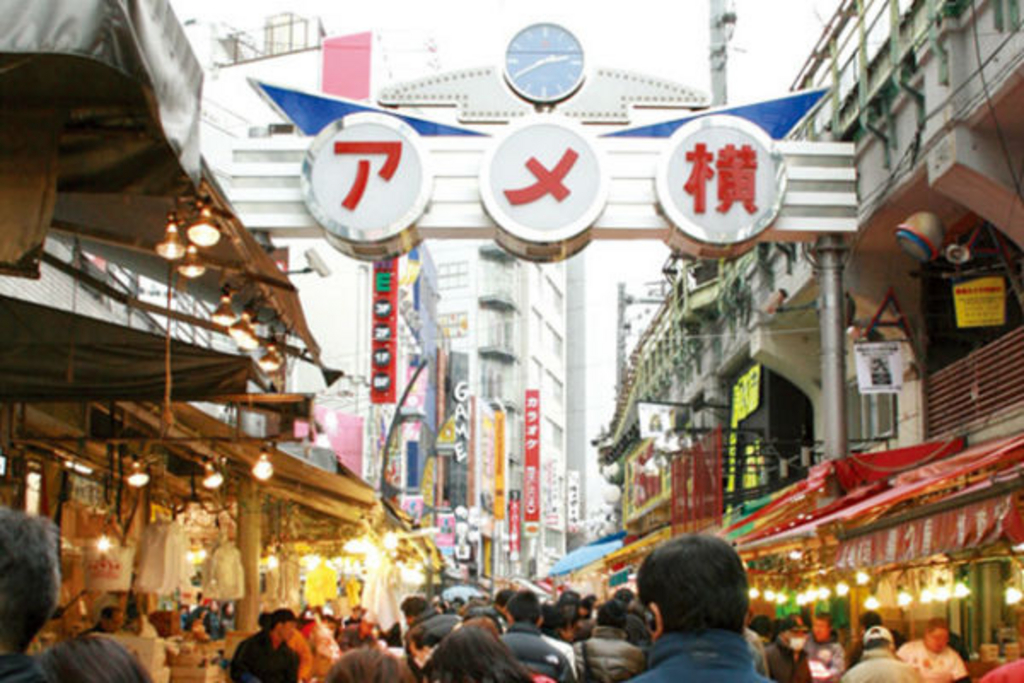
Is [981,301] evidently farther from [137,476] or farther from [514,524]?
[514,524]

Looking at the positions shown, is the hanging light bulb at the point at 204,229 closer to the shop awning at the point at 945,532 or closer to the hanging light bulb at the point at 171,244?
the hanging light bulb at the point at 171,244

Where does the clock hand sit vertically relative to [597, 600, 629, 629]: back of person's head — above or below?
above

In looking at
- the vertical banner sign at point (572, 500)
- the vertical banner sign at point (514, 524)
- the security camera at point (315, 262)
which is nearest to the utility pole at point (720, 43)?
the security camera at point (315, 262)

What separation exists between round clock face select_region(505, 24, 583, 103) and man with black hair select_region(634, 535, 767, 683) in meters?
15.3

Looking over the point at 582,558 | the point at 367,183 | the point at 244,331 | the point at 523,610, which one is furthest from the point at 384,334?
the point at 523,610

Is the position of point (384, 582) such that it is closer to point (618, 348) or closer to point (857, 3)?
point (857, 3)

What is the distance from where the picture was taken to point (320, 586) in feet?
90.9

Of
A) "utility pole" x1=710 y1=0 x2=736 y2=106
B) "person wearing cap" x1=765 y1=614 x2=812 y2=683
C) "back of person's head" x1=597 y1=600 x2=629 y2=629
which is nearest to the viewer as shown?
"back of person's head" x1=597 y1=600 x2=629 y2=629

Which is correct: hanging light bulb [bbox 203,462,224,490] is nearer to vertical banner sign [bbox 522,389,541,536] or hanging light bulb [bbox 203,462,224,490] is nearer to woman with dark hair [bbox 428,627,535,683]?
woman with dark hair [bbox 428,627,535,683]

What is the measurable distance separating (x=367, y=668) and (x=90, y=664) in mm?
1661

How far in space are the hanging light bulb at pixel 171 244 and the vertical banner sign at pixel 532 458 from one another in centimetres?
6752

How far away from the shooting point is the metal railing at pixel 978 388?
15.1 metres

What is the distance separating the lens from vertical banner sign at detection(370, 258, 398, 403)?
35938 millimetres

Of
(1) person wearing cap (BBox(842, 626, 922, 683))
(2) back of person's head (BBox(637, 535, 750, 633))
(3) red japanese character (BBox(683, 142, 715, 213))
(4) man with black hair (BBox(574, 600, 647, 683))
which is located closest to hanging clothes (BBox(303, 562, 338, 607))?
(3) red japanese character (BBox(683, 142, 715, 213))
